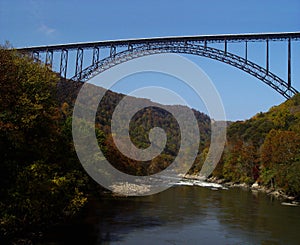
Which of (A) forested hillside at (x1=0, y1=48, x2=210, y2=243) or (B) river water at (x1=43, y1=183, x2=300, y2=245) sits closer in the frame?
(A) forested hillside at (x1=0, y1=48, x2=210, y2=243)

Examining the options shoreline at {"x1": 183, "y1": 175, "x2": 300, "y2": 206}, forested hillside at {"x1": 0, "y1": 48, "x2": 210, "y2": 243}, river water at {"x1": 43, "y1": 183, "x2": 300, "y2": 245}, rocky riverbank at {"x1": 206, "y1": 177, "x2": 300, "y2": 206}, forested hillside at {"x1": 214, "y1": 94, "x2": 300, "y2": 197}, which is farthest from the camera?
forested hillside at {"x1": 214, "y1": 94, "x2": 300, "y2": 197}

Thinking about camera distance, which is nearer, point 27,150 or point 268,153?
point 27,150

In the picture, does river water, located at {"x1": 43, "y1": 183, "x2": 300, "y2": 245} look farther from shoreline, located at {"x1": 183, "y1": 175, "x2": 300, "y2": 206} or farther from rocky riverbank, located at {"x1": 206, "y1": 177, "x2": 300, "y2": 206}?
rocky riverbank, located at {"x1": 206, "y1": 177, "x2": 300, "y2": 206}

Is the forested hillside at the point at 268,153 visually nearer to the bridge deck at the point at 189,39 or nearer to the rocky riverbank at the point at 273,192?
the rocky riverbank at the point at 273,192

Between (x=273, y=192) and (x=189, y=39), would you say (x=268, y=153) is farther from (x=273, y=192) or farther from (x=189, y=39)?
(x=189, y=39)

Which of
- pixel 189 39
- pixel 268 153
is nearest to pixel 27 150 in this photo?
pixel 189 39

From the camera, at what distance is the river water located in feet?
43.3

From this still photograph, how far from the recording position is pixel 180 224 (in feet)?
52.4

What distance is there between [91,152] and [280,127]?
3187 cm

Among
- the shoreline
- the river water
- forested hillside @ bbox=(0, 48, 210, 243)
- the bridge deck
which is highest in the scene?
the bridge deck

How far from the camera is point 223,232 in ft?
48.1

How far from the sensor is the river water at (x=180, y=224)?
13.2 metres

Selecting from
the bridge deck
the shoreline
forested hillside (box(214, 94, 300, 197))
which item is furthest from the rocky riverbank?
the bridge deck

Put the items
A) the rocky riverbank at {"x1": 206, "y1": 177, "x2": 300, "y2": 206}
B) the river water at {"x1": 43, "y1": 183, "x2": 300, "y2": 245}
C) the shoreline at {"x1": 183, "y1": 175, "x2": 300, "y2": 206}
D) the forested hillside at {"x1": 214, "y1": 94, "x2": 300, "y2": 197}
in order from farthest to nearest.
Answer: the forested hillside at {"x1": 214, "y1": 94, "x2": 300, "y2": 197}, the rocky riverbank at {"x1": 206, "y1": 177, "x2": 300, "y2": 206}, the shoreline at {"x1": 183, "y1": 175, "x2": 300, "y2": 206}, the river water at {"x1": 43, "y1": 183, "x2": 300, "y2": 245}
